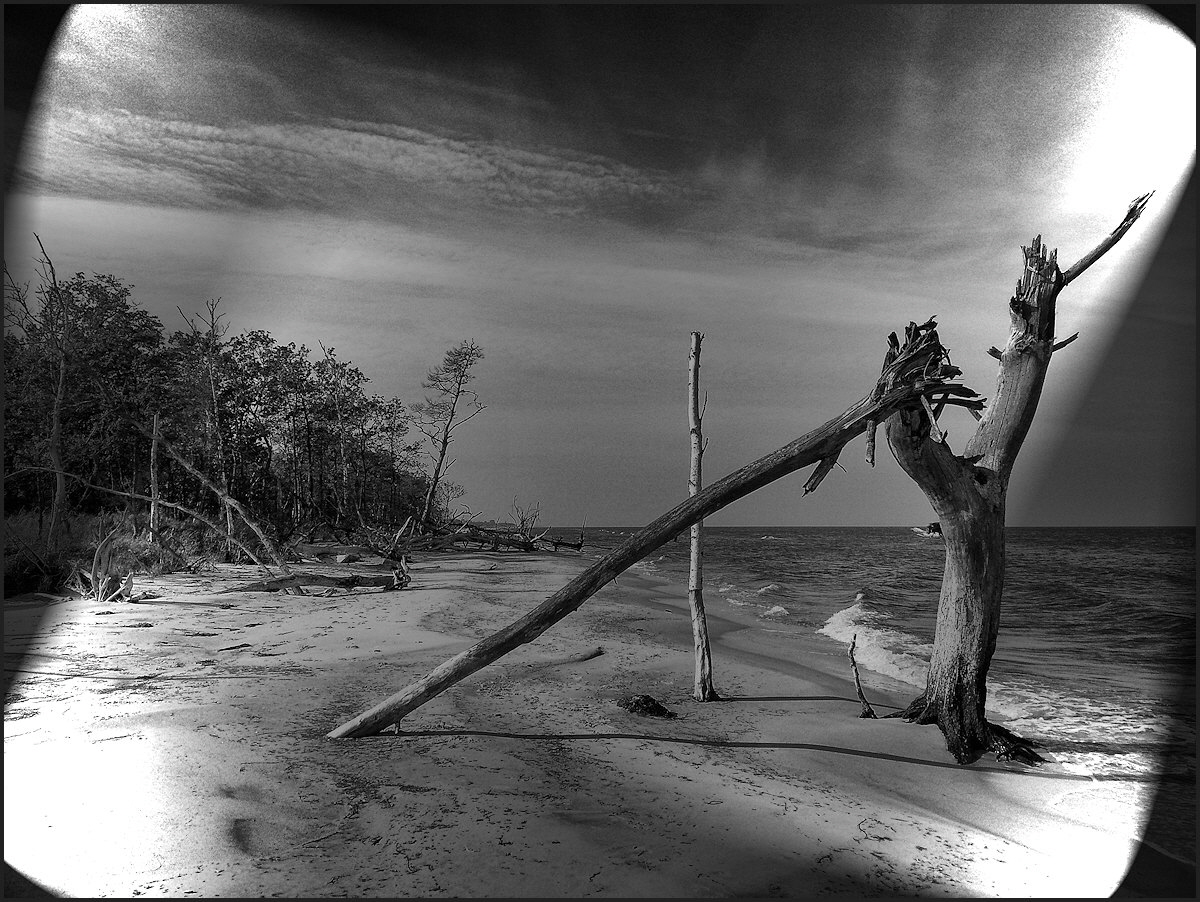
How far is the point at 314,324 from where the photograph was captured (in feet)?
15.5

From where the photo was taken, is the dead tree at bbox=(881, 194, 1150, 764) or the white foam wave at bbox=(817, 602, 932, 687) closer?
the dead tree at bbox=(881, 194, 1150, 764)

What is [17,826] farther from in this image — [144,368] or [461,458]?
[461,458]

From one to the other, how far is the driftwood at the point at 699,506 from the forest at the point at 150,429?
2313 millimetres

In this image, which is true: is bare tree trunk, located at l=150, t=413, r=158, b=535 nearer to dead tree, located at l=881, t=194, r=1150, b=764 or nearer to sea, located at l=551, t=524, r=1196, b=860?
sea, located at l=551, t=524, r=1196, b=860

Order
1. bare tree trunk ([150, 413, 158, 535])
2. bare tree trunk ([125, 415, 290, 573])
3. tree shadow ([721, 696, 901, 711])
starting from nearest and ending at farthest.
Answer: tree shadow ([721, 696, 901, 711]) → bare tree trunk ([150, 413, 158, 535]) → bare tree trunk ([125, 415, 290, 573])

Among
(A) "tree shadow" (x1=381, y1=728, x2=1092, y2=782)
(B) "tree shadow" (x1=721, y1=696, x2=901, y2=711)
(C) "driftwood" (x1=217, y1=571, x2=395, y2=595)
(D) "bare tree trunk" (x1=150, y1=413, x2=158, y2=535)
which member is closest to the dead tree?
(A) "tree shadow" (x1=381, y1=728, x2=1092, y2=782)

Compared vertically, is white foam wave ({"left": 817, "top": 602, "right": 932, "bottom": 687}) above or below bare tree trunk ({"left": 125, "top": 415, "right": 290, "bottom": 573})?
below

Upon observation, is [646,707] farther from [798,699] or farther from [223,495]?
[223,495]

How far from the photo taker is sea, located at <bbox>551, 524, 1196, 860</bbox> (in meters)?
4.66

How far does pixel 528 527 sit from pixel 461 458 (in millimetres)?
4807

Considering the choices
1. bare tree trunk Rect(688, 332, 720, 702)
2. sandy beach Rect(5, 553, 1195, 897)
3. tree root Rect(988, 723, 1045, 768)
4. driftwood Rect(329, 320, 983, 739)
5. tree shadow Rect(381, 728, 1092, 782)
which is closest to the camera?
sandy beach Rect(5, 553, 1195, 897)

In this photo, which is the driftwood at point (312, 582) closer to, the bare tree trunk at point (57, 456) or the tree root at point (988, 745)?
the bare tree trunk at point (57, 456)

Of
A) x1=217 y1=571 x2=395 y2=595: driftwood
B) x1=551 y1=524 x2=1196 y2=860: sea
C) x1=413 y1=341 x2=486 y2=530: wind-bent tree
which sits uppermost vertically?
x1=413 y1=341 x2=486 y2=530: wind-bent tree

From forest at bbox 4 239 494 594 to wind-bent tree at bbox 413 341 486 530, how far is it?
30.2 inches
